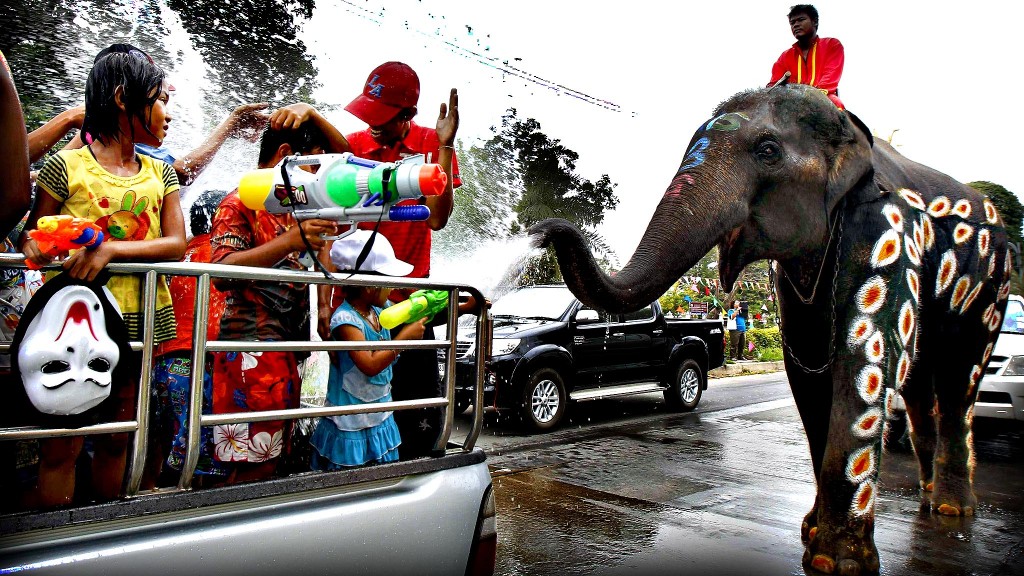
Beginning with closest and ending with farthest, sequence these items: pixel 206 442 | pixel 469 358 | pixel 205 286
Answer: pixel 205 286 → pixel 206 442 → pixel 469 358

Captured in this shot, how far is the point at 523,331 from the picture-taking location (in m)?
8.12

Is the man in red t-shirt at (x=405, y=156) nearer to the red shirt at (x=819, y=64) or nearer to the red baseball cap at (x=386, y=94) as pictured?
the red baseball cap at (x=386, y=94)

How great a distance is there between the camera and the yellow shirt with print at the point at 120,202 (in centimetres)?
211

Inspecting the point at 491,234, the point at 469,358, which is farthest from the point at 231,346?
the point at 491,234

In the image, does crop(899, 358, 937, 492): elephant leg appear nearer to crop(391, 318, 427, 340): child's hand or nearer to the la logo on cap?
crop(391, 318, 427, 340): child's hand

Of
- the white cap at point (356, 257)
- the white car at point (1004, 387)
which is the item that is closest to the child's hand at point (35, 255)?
the white cap at point (356, 257)

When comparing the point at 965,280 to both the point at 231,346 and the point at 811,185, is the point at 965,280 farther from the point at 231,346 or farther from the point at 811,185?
the point at 231,346

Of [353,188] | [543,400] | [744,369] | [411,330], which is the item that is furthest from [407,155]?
[744,369]

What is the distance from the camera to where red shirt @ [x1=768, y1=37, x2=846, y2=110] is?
467cm

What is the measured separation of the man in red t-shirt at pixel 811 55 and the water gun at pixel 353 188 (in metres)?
3.50

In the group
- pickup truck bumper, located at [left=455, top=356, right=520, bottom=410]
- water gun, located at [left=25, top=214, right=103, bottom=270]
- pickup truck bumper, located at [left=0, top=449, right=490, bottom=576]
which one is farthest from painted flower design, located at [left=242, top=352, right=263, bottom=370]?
pickup truck bumper, located at [left=455, top=356, right=520, bottom=410]

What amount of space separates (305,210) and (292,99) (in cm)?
954

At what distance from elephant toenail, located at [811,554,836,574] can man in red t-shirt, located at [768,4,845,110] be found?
2.74 m

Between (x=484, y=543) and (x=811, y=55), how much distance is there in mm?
3981
